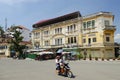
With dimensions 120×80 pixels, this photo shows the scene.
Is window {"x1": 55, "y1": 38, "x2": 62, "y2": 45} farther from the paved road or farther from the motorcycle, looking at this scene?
the motorcycle

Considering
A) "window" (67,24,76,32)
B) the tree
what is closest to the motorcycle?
"window" (67,24,76,32)

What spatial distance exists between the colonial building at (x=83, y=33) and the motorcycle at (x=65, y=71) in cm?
3263

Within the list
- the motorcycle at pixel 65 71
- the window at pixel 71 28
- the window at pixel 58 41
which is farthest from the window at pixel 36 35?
the motorcycle at pixel 65 71

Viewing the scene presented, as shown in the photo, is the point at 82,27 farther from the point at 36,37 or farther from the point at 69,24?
the point at 36,37

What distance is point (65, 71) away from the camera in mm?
18062

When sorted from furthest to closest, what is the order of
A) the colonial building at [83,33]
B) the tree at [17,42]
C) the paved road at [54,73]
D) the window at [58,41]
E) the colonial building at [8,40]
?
the colonial building at [8,40], the tree at [17,42], the window at [58,41], the colonial building at [83,33], the paved road at [54,73]

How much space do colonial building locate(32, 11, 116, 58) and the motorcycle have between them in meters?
32.6

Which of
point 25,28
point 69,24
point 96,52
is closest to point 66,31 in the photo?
point 69,24

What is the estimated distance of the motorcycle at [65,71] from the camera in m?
17.7

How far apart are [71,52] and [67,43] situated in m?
4.51

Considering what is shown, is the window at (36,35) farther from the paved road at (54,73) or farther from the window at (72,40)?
the paved road at (54,73)

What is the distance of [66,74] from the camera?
A: 715 inches

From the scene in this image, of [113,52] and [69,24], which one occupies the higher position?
[69,24]

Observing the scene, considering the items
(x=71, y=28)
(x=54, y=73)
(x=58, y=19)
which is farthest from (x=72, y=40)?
(x=54, y=73)
